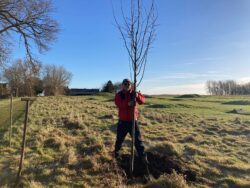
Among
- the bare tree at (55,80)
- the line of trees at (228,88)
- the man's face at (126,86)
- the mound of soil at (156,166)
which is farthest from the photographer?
the line of trees at (228,88)

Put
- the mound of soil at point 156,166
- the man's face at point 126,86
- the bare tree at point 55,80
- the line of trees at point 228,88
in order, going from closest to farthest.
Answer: the mound of soil at point 156,166 → the man's face at point 126,86 → the bare tree at point 55,80 → the line of trees at point 228,88

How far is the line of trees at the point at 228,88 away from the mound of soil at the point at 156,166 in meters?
133

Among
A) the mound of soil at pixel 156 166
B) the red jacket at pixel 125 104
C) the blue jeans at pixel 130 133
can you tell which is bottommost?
the mound of soil at pixel 156 166

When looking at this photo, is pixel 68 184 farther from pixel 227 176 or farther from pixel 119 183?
pixel 227 176

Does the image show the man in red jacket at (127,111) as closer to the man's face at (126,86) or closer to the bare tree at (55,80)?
the man's face at (126,86)

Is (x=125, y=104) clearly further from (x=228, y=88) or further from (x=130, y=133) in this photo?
(x=228, y=88)

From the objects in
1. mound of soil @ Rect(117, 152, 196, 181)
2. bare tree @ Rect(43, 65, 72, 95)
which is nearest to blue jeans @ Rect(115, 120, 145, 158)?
mound of soil @ Rect(117, 152, 196, 181)

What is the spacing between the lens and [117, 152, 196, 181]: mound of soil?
582 cm

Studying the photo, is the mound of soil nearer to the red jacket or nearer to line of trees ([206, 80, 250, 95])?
the red jacket

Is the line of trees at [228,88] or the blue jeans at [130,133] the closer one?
the blue jeans at [130,133]

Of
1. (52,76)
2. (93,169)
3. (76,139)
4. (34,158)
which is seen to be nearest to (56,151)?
(34,158)

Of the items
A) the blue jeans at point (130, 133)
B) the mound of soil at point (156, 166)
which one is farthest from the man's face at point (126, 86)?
the mound of soil at point (156, 166)

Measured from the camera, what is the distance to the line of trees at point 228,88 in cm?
13062

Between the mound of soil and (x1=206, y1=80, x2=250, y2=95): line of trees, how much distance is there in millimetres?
132845
